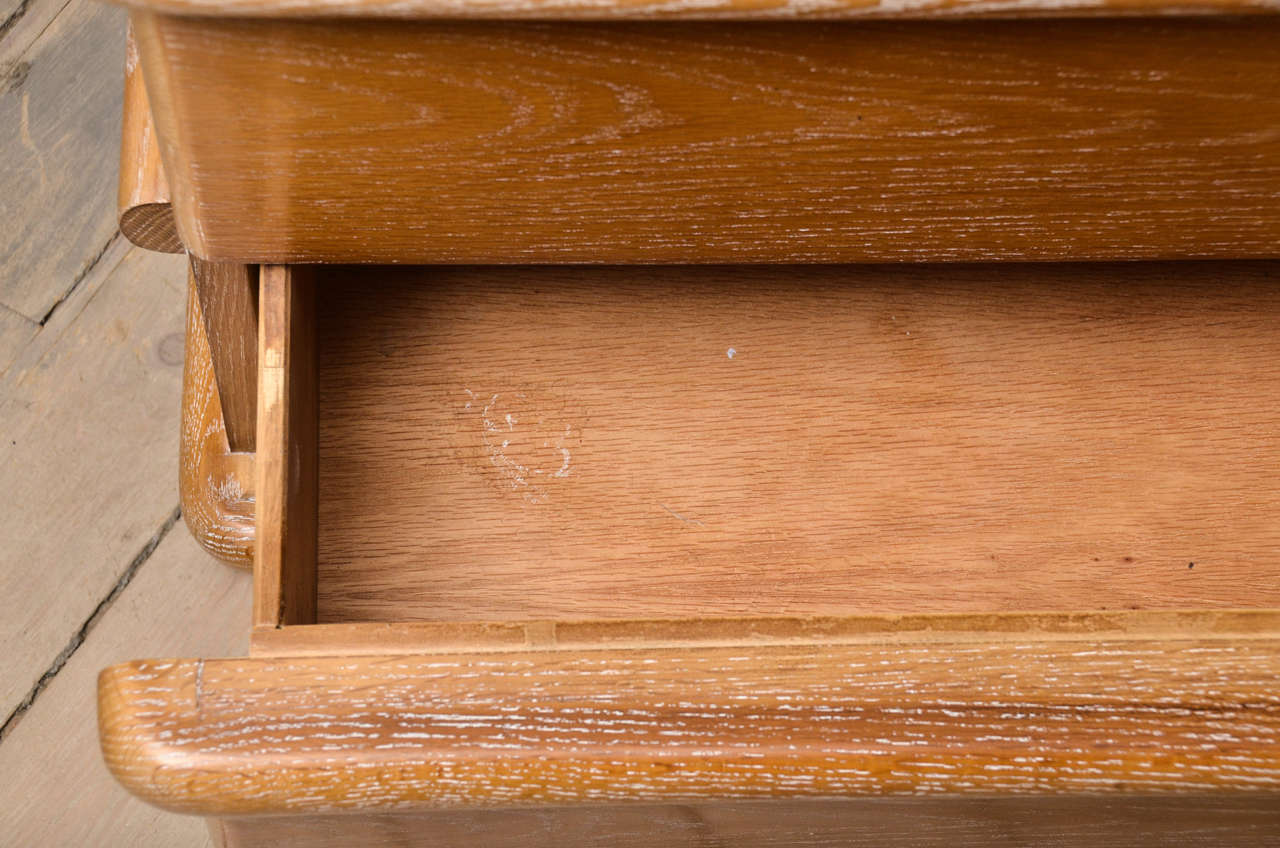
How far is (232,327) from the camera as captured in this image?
497 millimetres

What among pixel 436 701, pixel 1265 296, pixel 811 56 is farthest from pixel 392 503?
pixel 1265 296

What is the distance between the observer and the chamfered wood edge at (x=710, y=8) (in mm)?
262

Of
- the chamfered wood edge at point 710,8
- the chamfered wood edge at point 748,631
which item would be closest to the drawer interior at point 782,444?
the chamfered wood edge at point 748,631

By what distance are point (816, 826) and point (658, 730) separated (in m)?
0.15

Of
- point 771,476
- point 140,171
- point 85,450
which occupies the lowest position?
point 85,450

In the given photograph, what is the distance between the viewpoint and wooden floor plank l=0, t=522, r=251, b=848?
0.70 m

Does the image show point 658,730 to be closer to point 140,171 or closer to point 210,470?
point 140,171

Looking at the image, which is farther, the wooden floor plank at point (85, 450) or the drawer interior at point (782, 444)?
the wooden floor plank at point (85, 450)

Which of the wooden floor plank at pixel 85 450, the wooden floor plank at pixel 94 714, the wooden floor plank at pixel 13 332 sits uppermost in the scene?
the wooden floor plank at pixel 13 332

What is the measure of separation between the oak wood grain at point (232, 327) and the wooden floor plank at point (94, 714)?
7.7 inches

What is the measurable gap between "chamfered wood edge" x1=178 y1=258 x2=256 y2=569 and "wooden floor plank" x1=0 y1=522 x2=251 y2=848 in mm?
81

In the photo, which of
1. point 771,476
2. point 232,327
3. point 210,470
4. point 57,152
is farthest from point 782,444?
point 57,152

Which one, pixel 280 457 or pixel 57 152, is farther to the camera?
pixel 57 152

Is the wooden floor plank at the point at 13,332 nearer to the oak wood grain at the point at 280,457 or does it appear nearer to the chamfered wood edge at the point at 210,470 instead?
the chamfered wood edge at the point at 210,470
